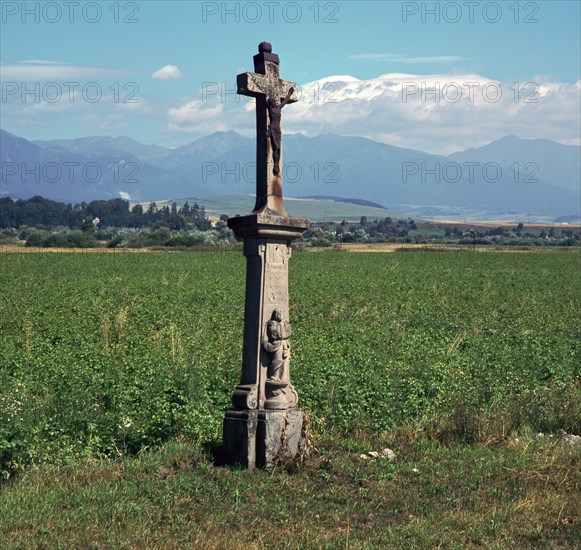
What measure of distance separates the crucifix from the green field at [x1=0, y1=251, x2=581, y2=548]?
300 cm

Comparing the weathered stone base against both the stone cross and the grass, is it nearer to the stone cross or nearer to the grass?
the stone cross

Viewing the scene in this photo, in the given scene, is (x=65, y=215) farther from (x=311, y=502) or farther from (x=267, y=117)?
(x=311, y=502)

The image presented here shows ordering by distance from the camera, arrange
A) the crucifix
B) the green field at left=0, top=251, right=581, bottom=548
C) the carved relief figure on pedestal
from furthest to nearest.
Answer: the crucifix, the carved relief figure on pedestal, the green field at left=0, top=251, right=581, bottom=548

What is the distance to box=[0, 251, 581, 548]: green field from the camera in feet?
26.1

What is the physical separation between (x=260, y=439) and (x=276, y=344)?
106 centimetres

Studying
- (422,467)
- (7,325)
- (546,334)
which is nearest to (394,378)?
(422,467)

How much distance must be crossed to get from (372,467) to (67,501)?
330cm

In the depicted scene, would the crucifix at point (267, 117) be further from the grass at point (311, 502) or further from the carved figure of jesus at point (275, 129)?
the grass at point (311, 502)

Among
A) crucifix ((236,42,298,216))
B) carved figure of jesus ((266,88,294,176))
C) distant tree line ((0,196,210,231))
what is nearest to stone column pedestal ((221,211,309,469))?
crucifix ((236,42,298,216))

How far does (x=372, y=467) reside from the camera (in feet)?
31.9

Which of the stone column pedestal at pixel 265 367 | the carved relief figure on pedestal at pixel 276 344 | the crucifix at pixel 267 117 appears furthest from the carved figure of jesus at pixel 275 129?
the carved relief figure on pedestal at pixel 276 344

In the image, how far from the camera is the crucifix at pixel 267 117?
1021cm

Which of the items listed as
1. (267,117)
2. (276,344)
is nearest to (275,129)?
(267,117)

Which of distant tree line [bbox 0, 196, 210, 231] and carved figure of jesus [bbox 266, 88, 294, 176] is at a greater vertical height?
distant tree line [bbox 0, 196, 210, 231]
